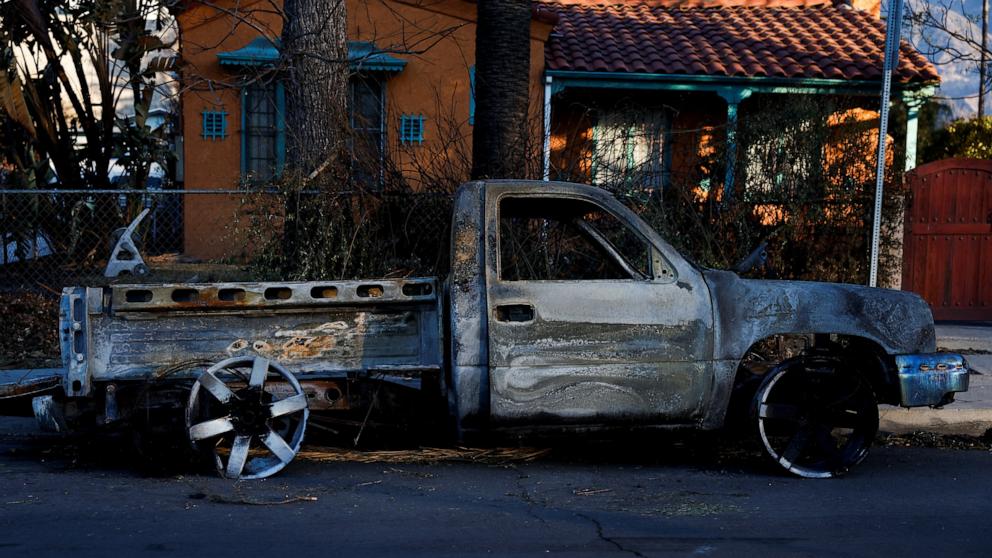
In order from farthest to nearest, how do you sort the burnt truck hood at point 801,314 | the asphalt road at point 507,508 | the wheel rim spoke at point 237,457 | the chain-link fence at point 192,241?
the chain-link fence at point 192,241, the burnt truck hood at point 801,314, the wheel rim spoke at point 237,457, the asphalt road at point 507,508

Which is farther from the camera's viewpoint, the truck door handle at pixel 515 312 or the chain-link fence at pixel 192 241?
the chain-link fence at pixel 192 241

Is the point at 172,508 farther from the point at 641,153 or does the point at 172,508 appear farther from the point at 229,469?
the point at 641,153

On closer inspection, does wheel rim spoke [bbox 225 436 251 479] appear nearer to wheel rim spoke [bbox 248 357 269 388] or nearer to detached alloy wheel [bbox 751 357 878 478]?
wheel rim spoke [bbox 248 357 269 388]

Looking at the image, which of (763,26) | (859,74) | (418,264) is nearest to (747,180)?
(418,264)

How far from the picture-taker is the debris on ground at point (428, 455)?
675 cm

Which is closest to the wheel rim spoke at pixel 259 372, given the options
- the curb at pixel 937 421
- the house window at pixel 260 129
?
the curb at pixel 937 421

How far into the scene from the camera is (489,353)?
6.18 meters

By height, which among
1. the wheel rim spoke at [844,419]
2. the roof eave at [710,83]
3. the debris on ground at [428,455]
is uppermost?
the roof eave at [710,83]

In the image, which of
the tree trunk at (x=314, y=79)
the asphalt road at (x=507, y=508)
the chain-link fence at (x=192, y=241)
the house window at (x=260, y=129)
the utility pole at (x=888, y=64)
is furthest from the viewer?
the house window at (x=260, y=129)

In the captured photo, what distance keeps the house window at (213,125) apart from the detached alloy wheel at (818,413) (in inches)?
447

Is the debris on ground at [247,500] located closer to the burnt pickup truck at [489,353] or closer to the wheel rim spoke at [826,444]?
the burnt pickup truck at [489,353]

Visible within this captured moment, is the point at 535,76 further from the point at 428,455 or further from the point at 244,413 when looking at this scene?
the point at 244,413

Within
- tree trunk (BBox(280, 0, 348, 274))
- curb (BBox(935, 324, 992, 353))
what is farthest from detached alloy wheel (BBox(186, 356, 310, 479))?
curb (BBox(935, 324, 992, 353))

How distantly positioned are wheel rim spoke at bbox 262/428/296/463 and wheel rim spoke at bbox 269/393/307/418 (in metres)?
0.13
